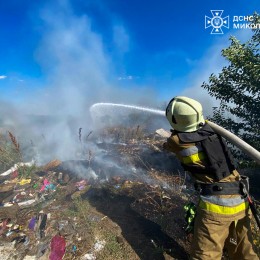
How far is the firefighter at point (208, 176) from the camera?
2.40 meters

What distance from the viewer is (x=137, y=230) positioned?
4.21 m

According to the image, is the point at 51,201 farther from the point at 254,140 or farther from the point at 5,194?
the point at 254,140

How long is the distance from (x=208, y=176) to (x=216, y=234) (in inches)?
25.9

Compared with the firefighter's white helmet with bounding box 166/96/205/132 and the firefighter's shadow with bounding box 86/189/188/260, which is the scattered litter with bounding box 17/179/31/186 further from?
the firefighter's white helmet with bounding box 166/96/205/132

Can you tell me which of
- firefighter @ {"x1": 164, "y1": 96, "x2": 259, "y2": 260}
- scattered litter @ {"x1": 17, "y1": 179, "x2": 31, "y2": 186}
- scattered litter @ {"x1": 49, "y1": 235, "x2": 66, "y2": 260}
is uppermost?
firefighter @ {"x1": 164, "y1": 96, "x2": 259, "y2": 260}

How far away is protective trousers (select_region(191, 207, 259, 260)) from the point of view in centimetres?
251

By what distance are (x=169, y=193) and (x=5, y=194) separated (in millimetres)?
4734

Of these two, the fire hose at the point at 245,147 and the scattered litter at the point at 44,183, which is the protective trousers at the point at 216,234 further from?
the scattered litter at the point at 44,183

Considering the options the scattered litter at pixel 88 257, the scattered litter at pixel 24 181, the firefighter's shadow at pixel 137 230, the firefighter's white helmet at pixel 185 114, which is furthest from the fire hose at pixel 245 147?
the scattered litter at pixel 24 181

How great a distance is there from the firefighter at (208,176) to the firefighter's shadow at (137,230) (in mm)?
1201

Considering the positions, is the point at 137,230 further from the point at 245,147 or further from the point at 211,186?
the point at 245,147

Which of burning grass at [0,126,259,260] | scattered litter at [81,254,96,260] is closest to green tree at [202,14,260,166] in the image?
burning grass at [0,126,259,260]

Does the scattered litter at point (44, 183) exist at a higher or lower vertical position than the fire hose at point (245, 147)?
lower

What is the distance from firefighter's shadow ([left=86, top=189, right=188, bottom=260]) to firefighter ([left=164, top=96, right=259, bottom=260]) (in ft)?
3.94
